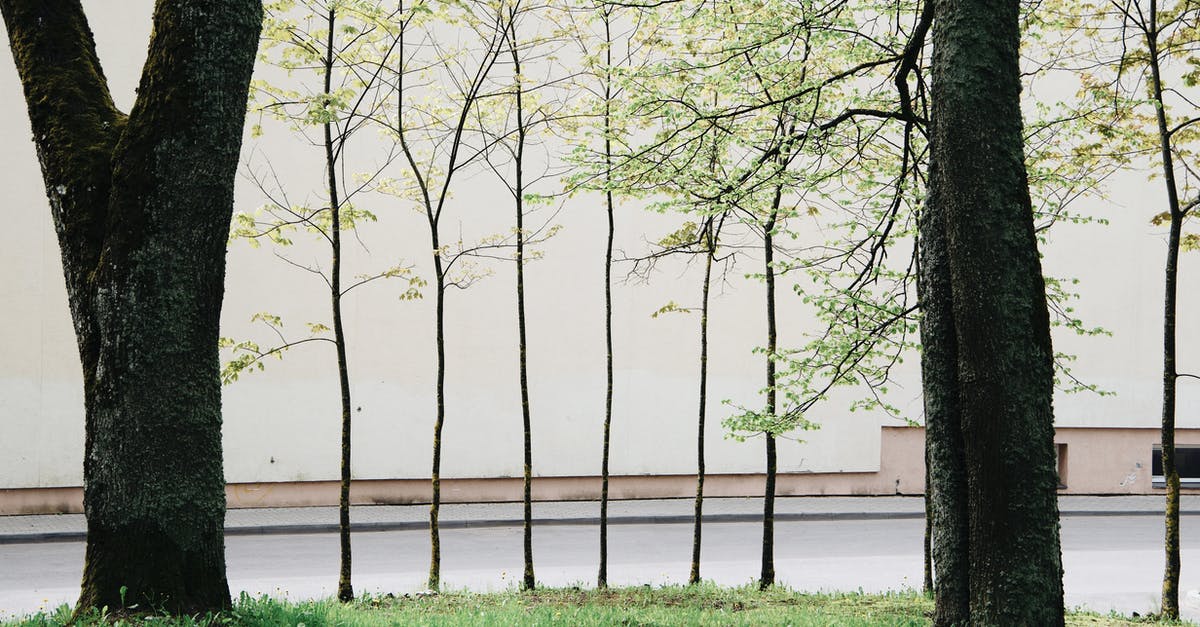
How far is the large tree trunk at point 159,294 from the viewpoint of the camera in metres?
5.05

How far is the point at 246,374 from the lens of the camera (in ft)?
56.3

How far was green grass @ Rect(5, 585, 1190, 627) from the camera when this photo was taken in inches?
212

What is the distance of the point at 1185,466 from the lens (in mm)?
22312

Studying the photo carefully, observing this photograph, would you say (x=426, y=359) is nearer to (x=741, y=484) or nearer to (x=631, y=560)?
(x=631, y=560)

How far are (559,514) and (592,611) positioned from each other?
9.73m

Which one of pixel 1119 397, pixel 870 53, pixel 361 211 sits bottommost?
pixel 1119 397

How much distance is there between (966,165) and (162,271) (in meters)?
4.26

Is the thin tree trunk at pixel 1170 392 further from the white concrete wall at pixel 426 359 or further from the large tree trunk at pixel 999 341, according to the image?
the white concrete wall at pixel 426 359

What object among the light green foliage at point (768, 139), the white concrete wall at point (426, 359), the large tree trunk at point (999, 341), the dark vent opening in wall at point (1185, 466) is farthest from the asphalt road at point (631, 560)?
the large tree trunk at point (999, 341)

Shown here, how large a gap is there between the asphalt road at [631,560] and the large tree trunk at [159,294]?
18.2 feet

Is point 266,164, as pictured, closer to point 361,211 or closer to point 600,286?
point 600,286

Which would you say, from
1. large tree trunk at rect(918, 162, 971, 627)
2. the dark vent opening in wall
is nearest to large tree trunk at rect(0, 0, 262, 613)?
large tree trunk at rect(918, 162, 971, 627)

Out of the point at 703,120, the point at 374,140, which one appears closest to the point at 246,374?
the point at 374,140

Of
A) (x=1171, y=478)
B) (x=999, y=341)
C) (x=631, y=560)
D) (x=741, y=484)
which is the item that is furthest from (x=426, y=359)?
(x=999, y=341)
